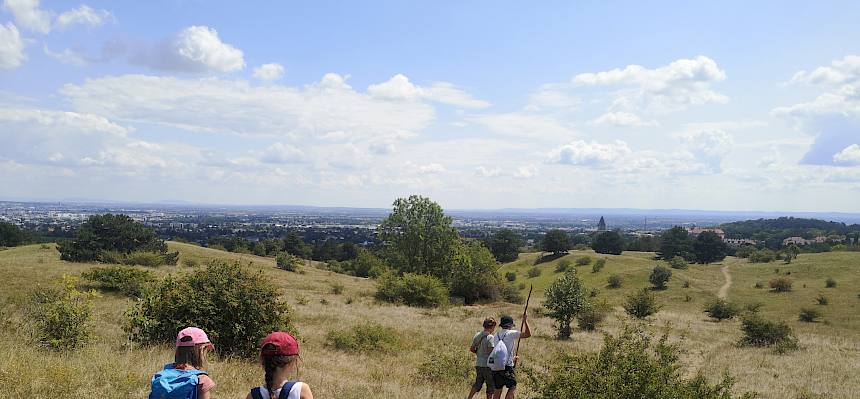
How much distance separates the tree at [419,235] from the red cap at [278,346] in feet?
135

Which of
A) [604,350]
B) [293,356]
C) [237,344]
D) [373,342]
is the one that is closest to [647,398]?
[604,350]

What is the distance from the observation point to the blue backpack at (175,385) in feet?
12.6

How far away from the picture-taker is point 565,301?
22.3 meters

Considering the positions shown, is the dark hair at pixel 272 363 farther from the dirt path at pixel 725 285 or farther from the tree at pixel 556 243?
the tree at pixel 556 243

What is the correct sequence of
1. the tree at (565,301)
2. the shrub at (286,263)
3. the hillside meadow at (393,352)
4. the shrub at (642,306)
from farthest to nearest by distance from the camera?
the shrub at (286,263)
the shrub at (642,306)
the tree at (565,301)
the hillside meadow at (393,352)

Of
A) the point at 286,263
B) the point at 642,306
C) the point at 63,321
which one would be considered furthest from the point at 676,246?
the point at 63,321

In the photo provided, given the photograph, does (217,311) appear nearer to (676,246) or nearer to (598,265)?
(598,265)

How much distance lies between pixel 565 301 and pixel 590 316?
11.0 feet

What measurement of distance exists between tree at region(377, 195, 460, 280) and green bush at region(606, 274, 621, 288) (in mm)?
19189

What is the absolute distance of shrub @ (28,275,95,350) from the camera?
31.8 ft

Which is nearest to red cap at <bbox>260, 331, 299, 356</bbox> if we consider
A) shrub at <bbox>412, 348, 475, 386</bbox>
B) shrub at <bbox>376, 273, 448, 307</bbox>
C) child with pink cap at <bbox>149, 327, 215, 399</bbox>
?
child with pink cap at <bbox>149, 327, 215, 399</bbox>

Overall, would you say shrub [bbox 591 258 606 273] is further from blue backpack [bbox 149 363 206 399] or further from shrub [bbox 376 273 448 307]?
blue backpack [bbox 149 363 206 399]

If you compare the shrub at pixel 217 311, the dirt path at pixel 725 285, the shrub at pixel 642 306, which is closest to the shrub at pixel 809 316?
the dirt path at pixel 725 285

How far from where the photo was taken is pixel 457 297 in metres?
38.2
